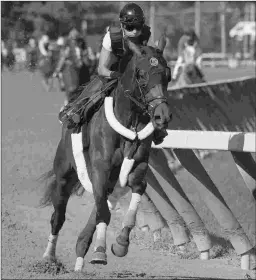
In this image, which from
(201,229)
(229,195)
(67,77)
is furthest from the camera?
(67,77)

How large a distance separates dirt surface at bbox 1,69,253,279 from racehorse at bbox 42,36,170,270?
0.77 metres

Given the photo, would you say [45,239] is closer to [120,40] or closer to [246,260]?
[246,260]

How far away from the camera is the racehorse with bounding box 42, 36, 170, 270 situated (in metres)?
6.74

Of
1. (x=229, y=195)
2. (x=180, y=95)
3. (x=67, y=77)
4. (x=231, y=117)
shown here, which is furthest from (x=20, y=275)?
(x=67, y=77)

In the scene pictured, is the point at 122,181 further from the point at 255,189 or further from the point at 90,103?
the point at 255,189

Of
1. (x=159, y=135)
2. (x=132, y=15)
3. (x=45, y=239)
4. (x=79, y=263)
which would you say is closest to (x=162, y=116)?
(x=159, y=135)

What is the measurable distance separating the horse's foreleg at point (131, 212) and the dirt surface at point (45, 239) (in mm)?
945

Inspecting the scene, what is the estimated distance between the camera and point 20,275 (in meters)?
8.05

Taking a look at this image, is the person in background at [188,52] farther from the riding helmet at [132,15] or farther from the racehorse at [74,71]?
the riding helmet at [132,15]

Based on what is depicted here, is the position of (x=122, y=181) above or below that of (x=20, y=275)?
above

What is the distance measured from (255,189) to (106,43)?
1.72m

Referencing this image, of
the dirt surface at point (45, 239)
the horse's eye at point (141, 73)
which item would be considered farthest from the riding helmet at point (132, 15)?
the dirt surface at point (45, 239)

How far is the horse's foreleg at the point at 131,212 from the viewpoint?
6.97 meters

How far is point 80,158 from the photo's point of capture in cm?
768
